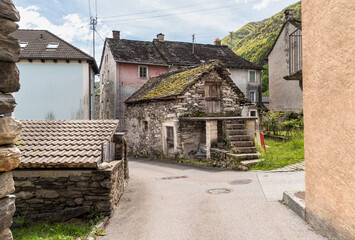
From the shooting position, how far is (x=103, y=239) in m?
4.73

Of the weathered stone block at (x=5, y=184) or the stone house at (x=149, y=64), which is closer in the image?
the weathered stone block at (x=5, y=184)

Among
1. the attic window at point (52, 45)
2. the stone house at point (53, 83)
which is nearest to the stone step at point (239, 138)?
the stone house at point (53, 83)

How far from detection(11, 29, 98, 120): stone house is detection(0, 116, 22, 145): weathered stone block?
55.0ft

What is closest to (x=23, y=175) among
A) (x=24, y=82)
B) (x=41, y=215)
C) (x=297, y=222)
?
(x=41, y=215)

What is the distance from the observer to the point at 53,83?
18.1 metres

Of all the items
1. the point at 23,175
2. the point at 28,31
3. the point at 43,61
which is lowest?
the point at 23,175

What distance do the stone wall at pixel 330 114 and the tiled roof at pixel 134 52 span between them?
61.9 ft

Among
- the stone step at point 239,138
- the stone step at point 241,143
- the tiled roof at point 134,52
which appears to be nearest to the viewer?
the stone step at point 241,143

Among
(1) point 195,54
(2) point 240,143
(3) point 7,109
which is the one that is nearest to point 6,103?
(3) point 7,109

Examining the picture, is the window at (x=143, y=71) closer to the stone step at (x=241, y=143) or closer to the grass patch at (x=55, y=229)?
the stone step at (x=241, y=143)

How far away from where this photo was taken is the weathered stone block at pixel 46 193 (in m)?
5.94

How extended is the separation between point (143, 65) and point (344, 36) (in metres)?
20.5

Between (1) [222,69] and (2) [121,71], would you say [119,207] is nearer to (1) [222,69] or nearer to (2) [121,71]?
(1) [222,69]

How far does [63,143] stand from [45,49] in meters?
14.5
